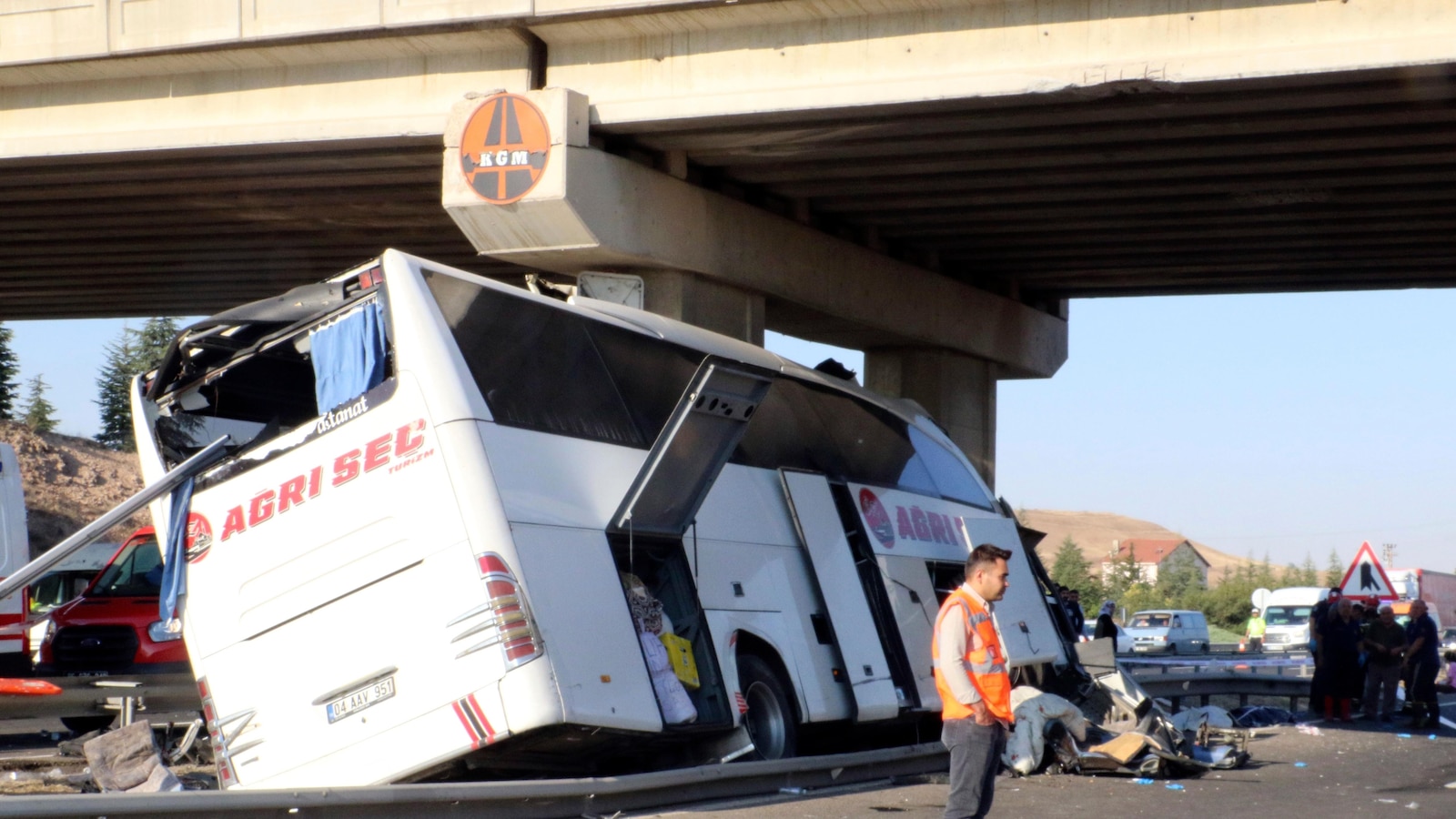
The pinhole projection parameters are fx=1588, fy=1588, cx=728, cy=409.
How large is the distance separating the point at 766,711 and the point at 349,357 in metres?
4.11

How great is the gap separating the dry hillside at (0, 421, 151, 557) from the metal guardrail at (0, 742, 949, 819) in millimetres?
38526

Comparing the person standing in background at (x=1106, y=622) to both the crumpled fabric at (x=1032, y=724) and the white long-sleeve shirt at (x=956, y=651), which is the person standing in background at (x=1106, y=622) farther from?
the white long-sleeve shirt at (x=956, y=651)

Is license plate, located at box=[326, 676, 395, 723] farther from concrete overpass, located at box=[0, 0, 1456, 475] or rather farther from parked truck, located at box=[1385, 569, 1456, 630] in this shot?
parked truck, located at box=[1385, 569, 1456, 630]

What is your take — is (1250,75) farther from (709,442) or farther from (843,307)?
(843,307)

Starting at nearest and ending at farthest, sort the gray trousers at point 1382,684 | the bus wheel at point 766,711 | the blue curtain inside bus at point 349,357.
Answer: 1. the blue curtain inside bus at point 349,357
2. the bus wheel at point 766,711
3. the gray trousers at point 1382,684

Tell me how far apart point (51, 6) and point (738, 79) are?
24.0 ft

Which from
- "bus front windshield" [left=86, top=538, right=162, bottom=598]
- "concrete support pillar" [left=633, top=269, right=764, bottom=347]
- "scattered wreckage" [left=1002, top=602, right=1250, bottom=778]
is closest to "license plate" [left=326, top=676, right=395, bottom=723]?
"scattered wreckage" [left=1002, top=602, right=1250, bottom=778]

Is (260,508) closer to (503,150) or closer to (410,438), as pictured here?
(410,438)

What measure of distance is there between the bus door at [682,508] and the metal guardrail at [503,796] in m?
0.56

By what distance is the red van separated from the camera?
54.1ft

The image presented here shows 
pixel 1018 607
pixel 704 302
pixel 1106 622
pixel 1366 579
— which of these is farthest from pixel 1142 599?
pixel 1018 607

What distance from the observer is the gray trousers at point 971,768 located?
729cm

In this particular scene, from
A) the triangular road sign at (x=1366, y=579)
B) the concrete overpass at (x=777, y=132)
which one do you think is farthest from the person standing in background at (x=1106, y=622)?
the concrete overpass at (x=777, y=132)

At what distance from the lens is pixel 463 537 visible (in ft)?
29.2
